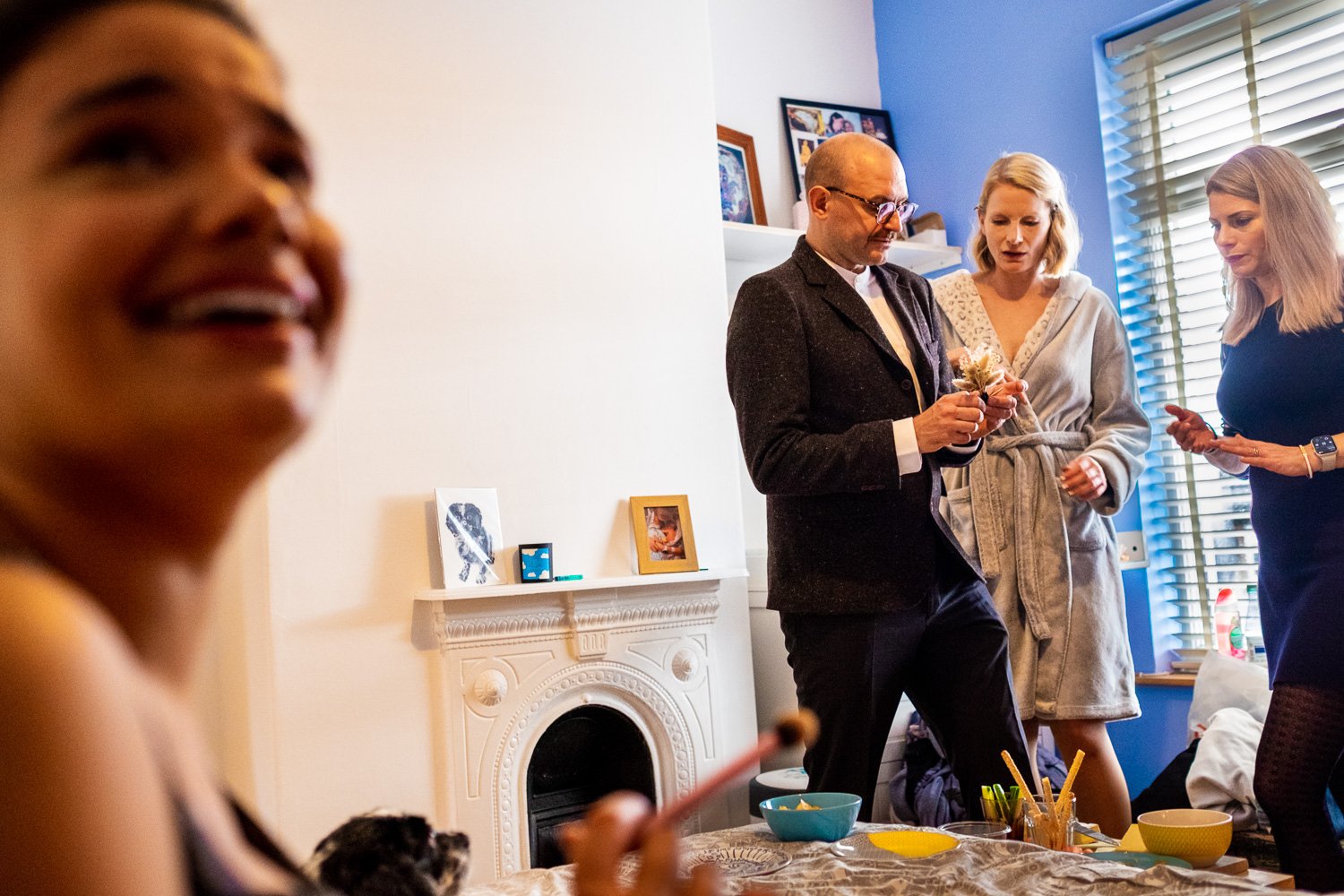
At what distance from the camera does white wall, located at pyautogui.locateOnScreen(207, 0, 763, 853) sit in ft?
8.66

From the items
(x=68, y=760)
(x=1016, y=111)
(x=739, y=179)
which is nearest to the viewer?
(x=68, y=760)

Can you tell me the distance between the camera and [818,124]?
4.30m

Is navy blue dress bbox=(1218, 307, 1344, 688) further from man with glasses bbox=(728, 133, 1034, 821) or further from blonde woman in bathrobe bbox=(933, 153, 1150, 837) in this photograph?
man with glasses bbox=(728, 133, 1034, 821)

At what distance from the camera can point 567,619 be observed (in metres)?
2.96

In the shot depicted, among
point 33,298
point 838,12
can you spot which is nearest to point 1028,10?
point 838,12

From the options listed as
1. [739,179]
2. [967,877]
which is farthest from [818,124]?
[967,877]

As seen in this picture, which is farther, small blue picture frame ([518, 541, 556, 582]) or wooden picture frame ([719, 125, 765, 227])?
wooden picture frame ([719, 125, 765, 227])

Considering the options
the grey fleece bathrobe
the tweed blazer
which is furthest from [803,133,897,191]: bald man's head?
the grey fleece bathrobe

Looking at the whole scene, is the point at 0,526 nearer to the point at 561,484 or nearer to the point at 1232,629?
the point at 561,484

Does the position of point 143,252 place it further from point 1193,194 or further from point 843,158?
point 1193,194

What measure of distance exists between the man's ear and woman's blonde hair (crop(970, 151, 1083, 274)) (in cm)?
67

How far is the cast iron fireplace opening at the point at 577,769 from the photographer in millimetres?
2990

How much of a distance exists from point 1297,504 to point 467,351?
2016 mm

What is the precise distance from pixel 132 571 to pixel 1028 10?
4150 mm
